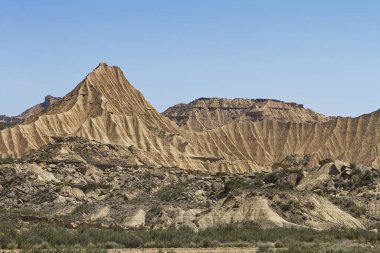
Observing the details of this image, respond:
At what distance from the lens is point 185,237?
4109 cm

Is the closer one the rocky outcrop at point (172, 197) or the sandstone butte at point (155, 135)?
the rocky outcrop at point (172, 197)

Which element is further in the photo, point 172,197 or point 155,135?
point 155,135

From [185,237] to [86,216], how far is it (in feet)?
61.6

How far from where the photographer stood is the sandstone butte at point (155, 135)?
134375 mm

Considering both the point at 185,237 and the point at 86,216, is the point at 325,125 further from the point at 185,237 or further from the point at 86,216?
the point at 185,237

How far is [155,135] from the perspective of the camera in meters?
149

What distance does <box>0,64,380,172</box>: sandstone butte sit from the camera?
134 metres

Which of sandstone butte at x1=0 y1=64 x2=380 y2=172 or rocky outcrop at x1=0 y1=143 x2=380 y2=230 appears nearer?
rocky outcrop at x1=0 y1=143 x2=380 y2=230

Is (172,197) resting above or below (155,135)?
below

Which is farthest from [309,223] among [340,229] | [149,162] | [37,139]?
[37,139]

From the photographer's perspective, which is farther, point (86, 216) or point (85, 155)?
point (85, 155)

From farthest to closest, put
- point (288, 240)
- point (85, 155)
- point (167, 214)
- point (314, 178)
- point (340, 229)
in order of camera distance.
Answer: point (85, 155)
point (314, 178)
point (167, 214)
point (340, 229)
point (288, 240)

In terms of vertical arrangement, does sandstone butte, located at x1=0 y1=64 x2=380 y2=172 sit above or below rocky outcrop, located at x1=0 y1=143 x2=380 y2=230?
above

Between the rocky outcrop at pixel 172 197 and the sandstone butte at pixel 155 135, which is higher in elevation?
the sandstone butte at pixel 155 135
